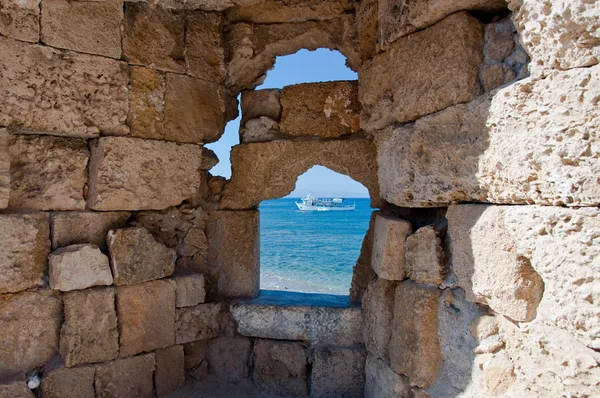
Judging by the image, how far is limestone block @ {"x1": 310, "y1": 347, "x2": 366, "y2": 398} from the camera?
11.3ft

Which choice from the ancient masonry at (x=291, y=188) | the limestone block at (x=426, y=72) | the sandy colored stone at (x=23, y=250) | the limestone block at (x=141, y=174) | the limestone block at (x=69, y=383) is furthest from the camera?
the limestone block at (x=141, y=174)

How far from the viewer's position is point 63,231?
3.11 meters

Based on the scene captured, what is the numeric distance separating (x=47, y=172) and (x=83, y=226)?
43 cm

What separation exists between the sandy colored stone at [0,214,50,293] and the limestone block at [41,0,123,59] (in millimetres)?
1183

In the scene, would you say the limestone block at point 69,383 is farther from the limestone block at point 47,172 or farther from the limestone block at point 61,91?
the limestone block at point 61,91

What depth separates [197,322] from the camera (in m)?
3.63

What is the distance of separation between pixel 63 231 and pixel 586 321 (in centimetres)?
303

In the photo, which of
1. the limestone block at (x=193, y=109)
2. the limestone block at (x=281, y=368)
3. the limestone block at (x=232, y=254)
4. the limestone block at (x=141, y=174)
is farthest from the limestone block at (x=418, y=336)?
the limestone block at (x=193, y=109)

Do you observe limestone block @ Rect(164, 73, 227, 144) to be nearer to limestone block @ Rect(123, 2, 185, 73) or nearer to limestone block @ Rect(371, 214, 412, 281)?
limestone block @ Rect(123, 2, 185, 73)

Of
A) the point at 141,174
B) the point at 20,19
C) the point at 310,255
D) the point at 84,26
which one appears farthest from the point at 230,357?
the point at 310,255

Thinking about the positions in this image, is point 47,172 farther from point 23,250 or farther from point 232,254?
point 232,254

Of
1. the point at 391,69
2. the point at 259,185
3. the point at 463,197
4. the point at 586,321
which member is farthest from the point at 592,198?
the point at 259,185

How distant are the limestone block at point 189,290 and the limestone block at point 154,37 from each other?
1616mm

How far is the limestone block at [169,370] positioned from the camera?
3447mm
